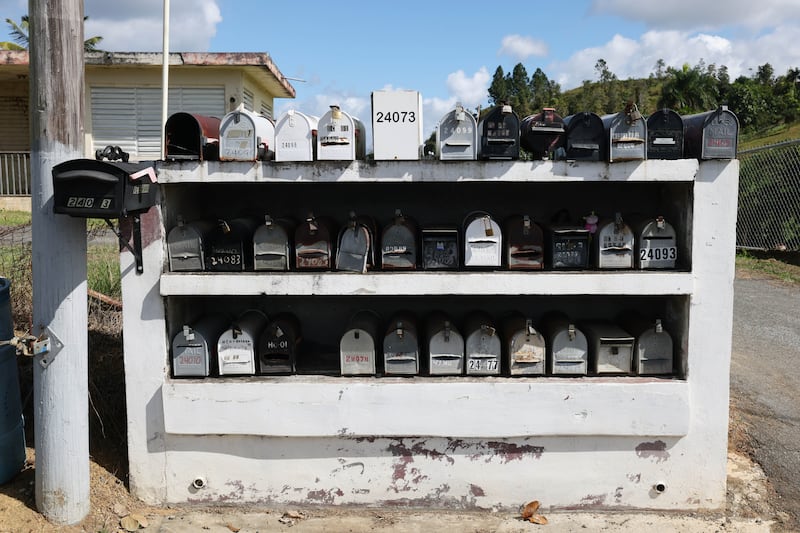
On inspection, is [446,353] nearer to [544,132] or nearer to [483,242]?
[483,242]

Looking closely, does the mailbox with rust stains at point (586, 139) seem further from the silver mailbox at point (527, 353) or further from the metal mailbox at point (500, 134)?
the silver mailbox at point (527, 353)

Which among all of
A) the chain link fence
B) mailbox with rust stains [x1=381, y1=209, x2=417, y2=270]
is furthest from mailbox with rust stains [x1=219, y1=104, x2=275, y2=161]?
the chain link fence

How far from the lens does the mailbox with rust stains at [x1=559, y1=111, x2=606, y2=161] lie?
12.4 feet

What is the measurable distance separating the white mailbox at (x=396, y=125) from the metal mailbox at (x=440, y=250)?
0.51 meters

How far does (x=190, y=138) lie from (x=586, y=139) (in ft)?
8.00

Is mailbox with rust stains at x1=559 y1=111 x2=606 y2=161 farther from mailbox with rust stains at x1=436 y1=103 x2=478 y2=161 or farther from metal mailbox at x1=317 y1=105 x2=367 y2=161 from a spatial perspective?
metal mailbox at x1=317 y1=105 x2=367 y2=161

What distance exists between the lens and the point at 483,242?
12.7 ft

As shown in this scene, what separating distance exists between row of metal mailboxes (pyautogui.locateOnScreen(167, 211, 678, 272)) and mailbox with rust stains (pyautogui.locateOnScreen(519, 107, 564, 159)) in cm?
44

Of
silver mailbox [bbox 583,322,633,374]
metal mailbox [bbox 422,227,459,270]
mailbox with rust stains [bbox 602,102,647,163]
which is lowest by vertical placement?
silver mailbox [bbox 583,322,633,374]

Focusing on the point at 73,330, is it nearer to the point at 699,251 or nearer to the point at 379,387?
the point at 379,387

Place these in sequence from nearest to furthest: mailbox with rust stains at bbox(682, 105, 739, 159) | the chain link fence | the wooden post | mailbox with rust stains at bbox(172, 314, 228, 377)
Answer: the wooden post → mailbox with rust stains at bbox(682, 105, 739, 159) → mailbox with rust stains at bbox(172, 314, 228, 377) → the chain link fence

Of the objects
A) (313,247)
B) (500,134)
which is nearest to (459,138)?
(500,134)

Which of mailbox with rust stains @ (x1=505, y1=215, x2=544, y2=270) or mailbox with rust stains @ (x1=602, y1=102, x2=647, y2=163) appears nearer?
mailbox with rust stains @ (x1=602, y1=102, x2=647, y2=163)

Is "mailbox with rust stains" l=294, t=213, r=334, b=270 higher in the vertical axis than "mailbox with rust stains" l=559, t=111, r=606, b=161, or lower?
lower
